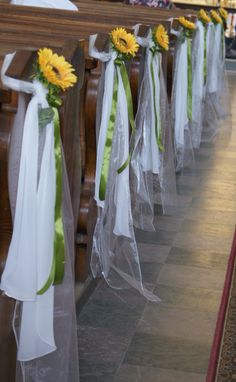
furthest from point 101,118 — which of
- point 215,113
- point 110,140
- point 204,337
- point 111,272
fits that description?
point 215,113

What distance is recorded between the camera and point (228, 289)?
352cm

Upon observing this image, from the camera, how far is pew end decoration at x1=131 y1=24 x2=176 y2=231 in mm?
4195

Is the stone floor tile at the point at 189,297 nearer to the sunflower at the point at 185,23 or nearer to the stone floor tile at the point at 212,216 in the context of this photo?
the stone floor tile at the point at 212,216

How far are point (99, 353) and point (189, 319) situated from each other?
1.51 ft

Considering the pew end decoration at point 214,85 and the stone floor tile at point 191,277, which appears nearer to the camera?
the stone floor tile at point 191,277

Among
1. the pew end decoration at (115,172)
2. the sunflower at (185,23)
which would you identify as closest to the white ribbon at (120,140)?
the pew end decoration at (115,172)

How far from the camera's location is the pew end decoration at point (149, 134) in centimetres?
420

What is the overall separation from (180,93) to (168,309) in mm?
2258

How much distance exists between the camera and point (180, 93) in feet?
17.3

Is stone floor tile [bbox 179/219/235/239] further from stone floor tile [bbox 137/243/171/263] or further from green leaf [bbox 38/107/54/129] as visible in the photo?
green leaf [bbox 38/107/54/129]

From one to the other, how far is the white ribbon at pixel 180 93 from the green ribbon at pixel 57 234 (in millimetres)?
2945

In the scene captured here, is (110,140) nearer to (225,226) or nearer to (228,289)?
(228,289)

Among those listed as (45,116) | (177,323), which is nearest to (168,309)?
(177,323)

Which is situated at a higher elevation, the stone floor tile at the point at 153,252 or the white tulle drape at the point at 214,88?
the stone floor tile at the point at 153,252
